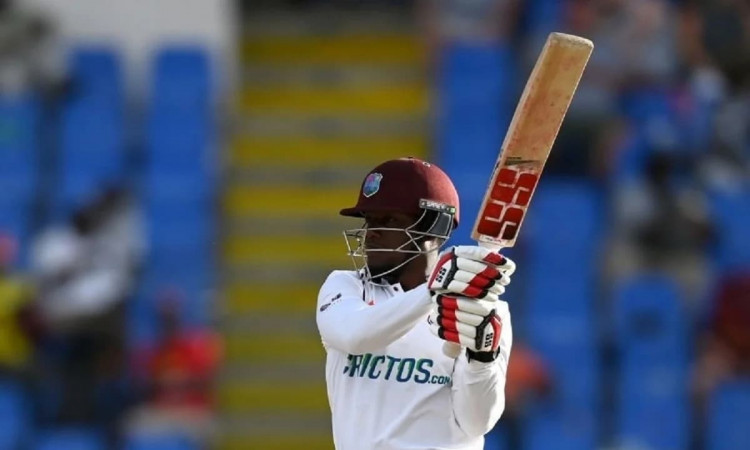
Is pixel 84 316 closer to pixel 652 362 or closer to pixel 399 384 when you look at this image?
pixel 652 362

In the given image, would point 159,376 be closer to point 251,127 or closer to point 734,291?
point 251,127

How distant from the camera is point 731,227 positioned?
8617 millimetres

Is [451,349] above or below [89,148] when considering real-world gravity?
above

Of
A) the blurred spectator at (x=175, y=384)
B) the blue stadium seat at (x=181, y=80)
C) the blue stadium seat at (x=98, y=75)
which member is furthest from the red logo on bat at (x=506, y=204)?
the blue stadium seat at (x=98, y=75)

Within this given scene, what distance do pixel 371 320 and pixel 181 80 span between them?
18.2 ft

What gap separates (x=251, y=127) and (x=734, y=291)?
113 inches

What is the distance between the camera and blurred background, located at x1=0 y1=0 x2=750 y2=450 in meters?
8.09

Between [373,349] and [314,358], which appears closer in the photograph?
[373,349]

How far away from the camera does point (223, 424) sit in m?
8.41

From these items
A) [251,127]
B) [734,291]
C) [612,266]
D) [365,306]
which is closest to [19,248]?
[251,127]

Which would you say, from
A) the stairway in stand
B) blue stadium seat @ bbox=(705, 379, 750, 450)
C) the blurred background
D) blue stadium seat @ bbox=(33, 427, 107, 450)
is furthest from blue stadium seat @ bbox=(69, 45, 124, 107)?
blue stadium seat @ bbox=(705, 379, 750, 450)

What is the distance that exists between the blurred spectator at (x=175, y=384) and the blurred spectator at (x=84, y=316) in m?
0.13

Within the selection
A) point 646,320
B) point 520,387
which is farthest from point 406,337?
point 646,320

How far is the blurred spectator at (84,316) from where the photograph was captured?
8.02 metres
